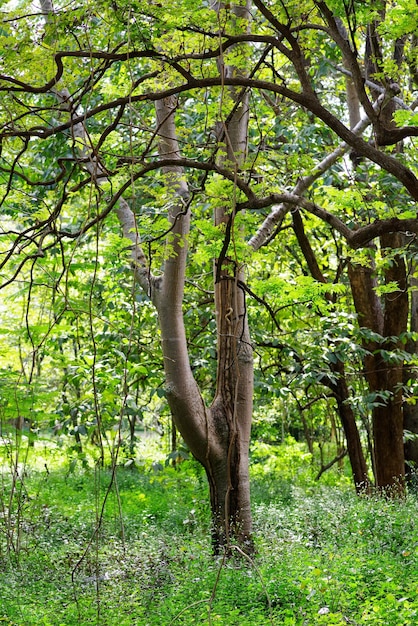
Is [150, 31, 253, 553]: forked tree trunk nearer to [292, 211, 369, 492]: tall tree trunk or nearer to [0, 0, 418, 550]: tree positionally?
[0, 0, 418, 550]: tree

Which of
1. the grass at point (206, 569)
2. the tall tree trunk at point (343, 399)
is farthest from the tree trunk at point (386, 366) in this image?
the grass at point (206, 569)

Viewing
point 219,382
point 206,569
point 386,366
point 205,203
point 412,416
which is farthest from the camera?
point 412,416

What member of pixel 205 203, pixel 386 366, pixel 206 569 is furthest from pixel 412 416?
pixel 206 569

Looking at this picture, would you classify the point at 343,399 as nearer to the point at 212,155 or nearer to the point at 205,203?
the point at 205,203

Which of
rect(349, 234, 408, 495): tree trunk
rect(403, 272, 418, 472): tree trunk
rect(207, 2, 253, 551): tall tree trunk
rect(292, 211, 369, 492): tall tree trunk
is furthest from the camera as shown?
rect(403, 272, 418, 472): tree trunk

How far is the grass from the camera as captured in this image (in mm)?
4312

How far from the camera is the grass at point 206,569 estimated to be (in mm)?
4312

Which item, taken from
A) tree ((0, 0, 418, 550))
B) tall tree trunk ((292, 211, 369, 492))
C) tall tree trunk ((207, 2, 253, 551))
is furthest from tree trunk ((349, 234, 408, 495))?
tall tree trunk ((207, 2, 253, 551))

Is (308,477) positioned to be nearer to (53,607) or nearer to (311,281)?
(311,281)

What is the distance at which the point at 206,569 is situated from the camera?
5.34 m

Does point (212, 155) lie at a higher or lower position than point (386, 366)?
higher

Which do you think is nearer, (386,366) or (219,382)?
(219,382)

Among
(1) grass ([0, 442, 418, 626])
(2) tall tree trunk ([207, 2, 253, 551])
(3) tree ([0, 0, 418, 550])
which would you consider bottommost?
(1) grass ([0, 442, 418, 626])

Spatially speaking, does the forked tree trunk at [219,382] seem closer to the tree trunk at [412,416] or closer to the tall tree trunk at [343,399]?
the tall tree trunk at [343,399]
